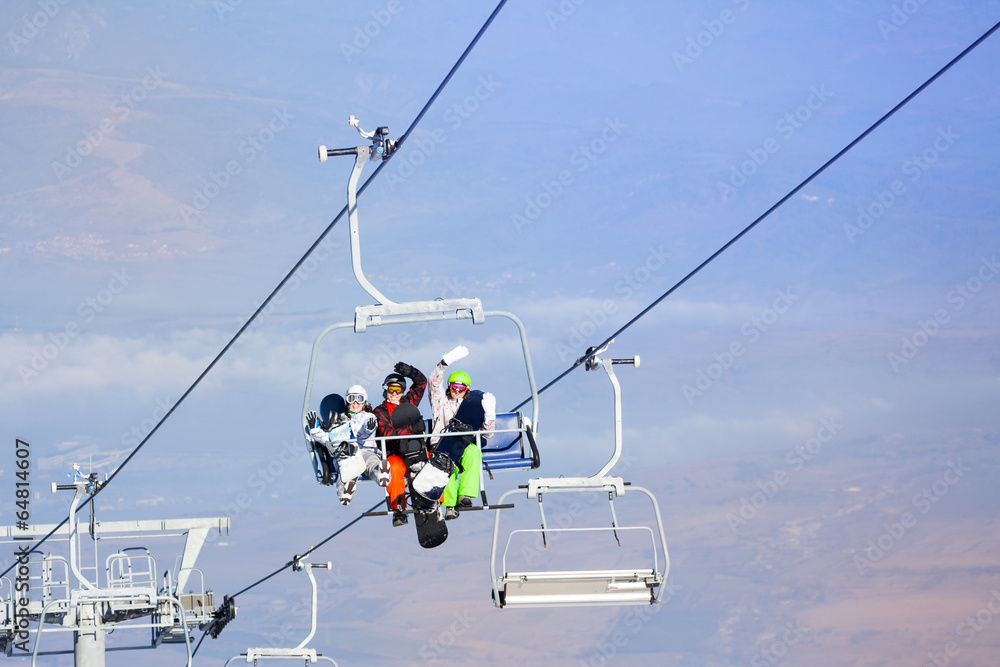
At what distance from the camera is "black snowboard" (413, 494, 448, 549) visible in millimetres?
15766

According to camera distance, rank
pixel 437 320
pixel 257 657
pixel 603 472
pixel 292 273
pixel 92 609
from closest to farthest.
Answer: pixel 437 320
pixel 603 472
pixel 292 273
pixel 257 657
pixel 92 609

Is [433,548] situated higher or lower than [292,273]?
lower

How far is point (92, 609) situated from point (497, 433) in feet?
44.0

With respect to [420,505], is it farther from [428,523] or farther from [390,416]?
[390,416]

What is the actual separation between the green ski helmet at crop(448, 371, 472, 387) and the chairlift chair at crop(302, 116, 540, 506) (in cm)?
61

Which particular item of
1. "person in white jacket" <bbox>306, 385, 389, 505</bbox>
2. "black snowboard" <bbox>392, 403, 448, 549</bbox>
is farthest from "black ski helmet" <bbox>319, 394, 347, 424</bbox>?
"black snowboard" <bbox>392, 403, 448, 549</bbox>

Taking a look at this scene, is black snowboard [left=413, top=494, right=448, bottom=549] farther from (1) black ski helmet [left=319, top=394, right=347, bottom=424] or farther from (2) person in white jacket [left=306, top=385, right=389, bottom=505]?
(1) black ski helmet [left=319, top=394, right=347, bottom=424]

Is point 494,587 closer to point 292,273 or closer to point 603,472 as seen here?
point 603,472

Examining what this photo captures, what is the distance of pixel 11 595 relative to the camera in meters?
27.2

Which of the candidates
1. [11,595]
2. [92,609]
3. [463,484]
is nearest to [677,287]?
[463,484]

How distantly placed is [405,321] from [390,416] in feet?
4.39

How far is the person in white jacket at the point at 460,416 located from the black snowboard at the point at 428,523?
19 cm

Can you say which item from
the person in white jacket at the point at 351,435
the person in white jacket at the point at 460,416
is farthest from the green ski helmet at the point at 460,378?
the person in white jacket at the point at 351,435

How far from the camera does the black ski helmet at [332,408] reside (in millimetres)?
15438
